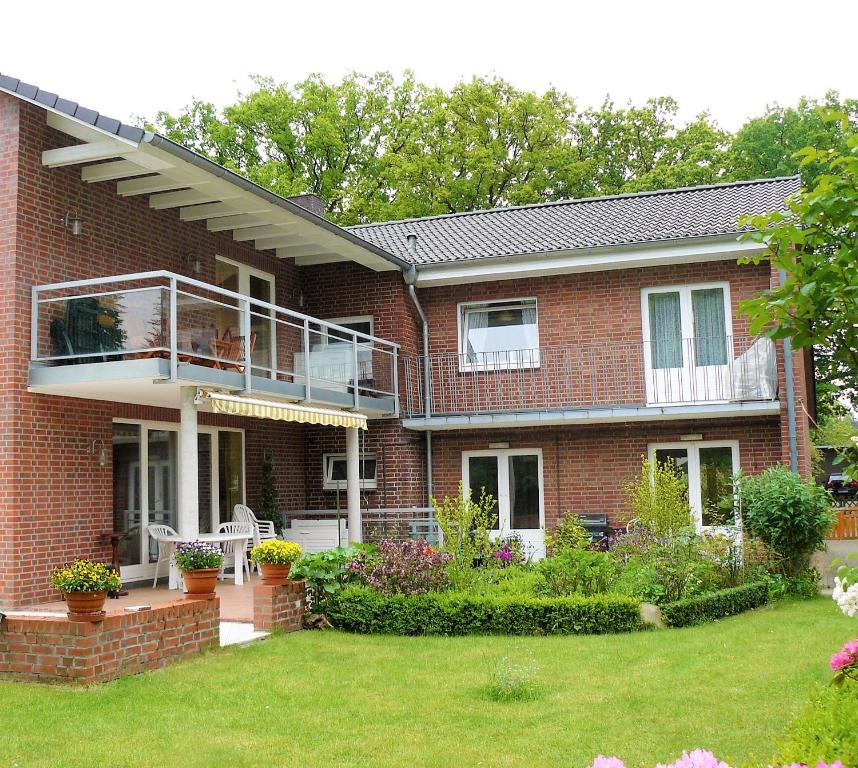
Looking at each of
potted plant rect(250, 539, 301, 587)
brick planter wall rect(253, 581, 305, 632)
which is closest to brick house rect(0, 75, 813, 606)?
potted plant rect(250, 539, 301, 587)

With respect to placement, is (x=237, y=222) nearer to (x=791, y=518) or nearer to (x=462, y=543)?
(x=462, y=543)

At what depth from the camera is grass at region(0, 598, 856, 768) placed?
683cm

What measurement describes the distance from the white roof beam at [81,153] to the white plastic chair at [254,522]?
6.26m

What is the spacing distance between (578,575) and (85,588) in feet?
19.5

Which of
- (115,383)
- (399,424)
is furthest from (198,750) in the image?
(399,424)

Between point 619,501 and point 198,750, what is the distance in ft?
39.5

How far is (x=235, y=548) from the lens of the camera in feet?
50.1

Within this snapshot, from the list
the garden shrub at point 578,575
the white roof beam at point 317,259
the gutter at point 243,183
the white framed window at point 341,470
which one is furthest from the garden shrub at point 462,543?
the white roof beam at point 317,259

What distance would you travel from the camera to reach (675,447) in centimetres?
1780

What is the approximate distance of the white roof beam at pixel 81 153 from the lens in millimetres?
12422

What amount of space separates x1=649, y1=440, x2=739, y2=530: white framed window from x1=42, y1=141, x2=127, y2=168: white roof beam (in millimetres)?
10403

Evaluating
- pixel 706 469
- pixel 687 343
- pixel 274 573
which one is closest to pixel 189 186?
pixel 274 573

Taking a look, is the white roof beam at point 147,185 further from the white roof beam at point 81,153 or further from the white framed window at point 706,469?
the white framed window at point 706,469

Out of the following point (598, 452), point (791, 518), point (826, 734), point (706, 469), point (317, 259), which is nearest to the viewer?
point (826, 734)
